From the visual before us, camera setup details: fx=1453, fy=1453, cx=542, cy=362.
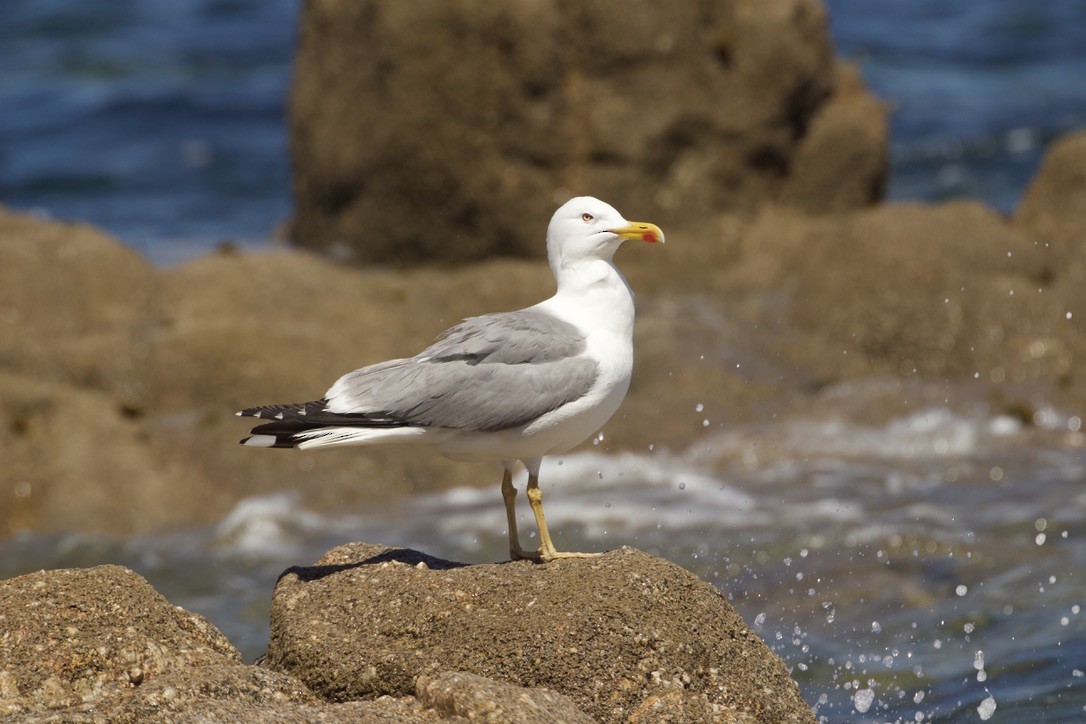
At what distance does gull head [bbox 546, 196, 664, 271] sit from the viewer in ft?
20.6

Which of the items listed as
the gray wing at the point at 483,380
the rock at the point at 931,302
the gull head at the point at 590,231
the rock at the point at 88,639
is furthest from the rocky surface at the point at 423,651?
the rock at the point at 931,302

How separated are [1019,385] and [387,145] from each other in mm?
6067

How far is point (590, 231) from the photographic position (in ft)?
20.6

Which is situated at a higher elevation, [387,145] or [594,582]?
[387,145]

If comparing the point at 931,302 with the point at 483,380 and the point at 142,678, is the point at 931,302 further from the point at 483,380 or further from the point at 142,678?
the point at 142,678

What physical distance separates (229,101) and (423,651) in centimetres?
2003

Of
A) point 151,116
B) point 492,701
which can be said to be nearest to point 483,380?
point 492,701

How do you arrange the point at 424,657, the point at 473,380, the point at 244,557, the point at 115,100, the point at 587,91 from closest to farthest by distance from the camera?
the point at 424,657 < the point at 473,380 < the point at 244,557 < the point at 587,91 < the point at 115,100

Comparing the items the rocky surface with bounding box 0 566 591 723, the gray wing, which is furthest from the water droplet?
the rocky surface with bounding box 0 566 591 723

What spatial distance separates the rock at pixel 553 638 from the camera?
5234 mm

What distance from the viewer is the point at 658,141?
13.6 metres

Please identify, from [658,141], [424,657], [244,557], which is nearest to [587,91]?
[658,141]

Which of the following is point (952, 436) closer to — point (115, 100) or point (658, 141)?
point (658, 141)

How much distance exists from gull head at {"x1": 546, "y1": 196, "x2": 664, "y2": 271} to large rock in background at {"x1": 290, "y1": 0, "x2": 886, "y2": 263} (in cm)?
697
